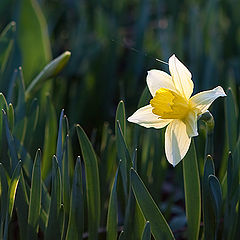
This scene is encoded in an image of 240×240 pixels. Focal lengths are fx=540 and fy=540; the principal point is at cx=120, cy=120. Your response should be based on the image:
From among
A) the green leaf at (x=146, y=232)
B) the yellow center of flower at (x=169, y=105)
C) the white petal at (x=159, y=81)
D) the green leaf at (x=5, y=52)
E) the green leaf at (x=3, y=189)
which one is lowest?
the green leaf at (x=146, y=232)

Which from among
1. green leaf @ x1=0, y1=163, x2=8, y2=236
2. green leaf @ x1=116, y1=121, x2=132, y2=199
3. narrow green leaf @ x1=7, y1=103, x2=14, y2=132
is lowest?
green leaf @ x1=0, y1=163, x2=8, y2=236

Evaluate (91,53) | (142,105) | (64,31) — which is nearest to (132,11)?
(64,31)

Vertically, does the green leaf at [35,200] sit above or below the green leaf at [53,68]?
below

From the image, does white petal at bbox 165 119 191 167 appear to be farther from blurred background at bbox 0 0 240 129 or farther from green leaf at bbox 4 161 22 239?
blurred background at bbox 0 0 240 129

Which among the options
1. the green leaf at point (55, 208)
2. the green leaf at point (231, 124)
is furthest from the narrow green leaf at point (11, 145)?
the green leaf at point (231, 124)

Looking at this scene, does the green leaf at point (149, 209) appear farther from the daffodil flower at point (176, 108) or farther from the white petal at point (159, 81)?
the white petal at point (159, 81)

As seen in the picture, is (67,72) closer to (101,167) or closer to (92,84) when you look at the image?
(92,84)

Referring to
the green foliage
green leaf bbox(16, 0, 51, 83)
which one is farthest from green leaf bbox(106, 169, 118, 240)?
green leaf bbox(16, 0, 51, 83)
